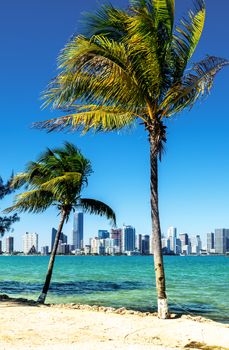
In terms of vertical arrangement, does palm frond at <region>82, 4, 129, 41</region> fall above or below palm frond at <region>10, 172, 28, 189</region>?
above

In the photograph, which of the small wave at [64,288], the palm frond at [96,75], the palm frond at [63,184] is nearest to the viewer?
the palm frond at [96,75]

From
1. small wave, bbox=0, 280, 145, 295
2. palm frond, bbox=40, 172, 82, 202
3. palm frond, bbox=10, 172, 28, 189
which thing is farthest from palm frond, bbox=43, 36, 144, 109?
small wave, bbox=0, 280, 145, 295

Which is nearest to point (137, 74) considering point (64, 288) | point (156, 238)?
point (156, 238)

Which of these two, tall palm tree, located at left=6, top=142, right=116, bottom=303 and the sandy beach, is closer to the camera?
the sandy beach

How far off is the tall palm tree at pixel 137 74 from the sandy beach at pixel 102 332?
154cm

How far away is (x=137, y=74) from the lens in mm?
13383

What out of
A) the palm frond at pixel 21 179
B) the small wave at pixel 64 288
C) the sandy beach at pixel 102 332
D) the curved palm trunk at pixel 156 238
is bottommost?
the small wave at pixel 64 288

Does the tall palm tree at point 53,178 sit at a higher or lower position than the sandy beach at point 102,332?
higher

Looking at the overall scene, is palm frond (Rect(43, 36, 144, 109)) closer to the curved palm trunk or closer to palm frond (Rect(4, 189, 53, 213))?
the curved palm trunk

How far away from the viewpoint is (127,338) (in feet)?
37.0

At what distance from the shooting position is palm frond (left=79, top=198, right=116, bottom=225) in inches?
883

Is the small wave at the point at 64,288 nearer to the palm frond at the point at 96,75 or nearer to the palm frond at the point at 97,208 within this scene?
the palm frond at the point at 97,208

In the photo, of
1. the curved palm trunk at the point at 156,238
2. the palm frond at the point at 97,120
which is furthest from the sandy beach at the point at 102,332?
the palm frond at the point at 97,120

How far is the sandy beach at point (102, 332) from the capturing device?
→ 10.4 m
